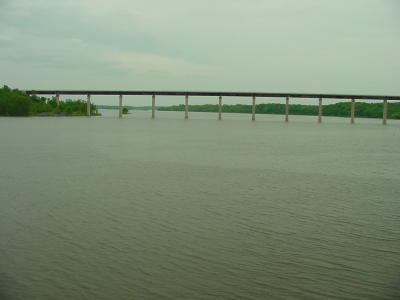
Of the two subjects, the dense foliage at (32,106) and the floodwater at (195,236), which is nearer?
the floodwater at (195,236)

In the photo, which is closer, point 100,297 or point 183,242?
point 100,297

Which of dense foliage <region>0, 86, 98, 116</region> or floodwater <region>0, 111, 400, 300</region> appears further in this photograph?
dense foliage <region>0, 86, 98, 116</region>

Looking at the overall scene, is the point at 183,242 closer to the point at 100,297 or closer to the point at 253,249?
the point at 253,249

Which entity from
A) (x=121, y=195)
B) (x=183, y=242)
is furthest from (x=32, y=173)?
(x=183, y=242)

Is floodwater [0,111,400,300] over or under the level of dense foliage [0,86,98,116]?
under

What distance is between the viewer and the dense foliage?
122 metres

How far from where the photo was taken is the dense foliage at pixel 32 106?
4813 inches

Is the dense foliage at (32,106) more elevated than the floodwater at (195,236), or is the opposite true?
the dense foliage at (32,106)

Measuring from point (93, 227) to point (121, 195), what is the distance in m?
5.01

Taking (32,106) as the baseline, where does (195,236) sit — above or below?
below

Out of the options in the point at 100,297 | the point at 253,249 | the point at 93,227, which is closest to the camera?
the point at 100,297

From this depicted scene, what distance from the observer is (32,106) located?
137 m

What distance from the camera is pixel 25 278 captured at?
31.0 ft

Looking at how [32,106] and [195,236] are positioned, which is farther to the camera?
[32,106]
